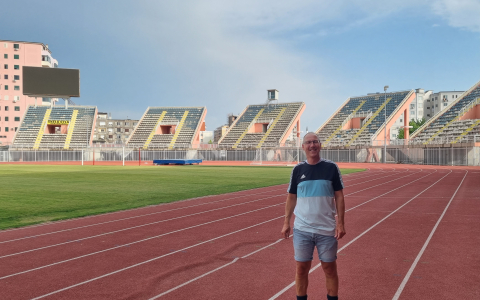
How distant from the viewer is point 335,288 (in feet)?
13.8

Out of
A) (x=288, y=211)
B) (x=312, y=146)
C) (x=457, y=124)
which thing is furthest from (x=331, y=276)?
(x=457, y=124)

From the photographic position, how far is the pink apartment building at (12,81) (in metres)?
89.1

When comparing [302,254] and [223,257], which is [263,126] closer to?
[223,257]

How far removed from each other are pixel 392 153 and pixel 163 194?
4059 cm

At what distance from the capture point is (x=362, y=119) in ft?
215

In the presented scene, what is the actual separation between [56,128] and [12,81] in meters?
23.5

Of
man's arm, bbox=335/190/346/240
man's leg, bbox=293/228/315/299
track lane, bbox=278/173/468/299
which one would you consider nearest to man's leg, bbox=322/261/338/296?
man's leg, bbox=293/228/315/299

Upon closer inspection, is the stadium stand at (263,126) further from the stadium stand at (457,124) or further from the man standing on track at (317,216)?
the man standing on track at (317,216)

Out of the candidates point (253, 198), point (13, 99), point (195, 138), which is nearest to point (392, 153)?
point (195, 138)

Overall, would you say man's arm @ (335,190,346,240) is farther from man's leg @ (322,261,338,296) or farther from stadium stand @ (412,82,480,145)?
stadium stand @ (412,82,480,145)

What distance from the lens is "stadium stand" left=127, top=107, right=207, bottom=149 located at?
69125 mm

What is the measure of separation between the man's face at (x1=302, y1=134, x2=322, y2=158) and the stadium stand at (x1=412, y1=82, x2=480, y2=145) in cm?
4311

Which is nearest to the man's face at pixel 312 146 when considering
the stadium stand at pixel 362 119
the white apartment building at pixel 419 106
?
the stadium stand at pixel 362 119

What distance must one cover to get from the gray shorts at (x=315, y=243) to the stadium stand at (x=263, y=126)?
5769cm
